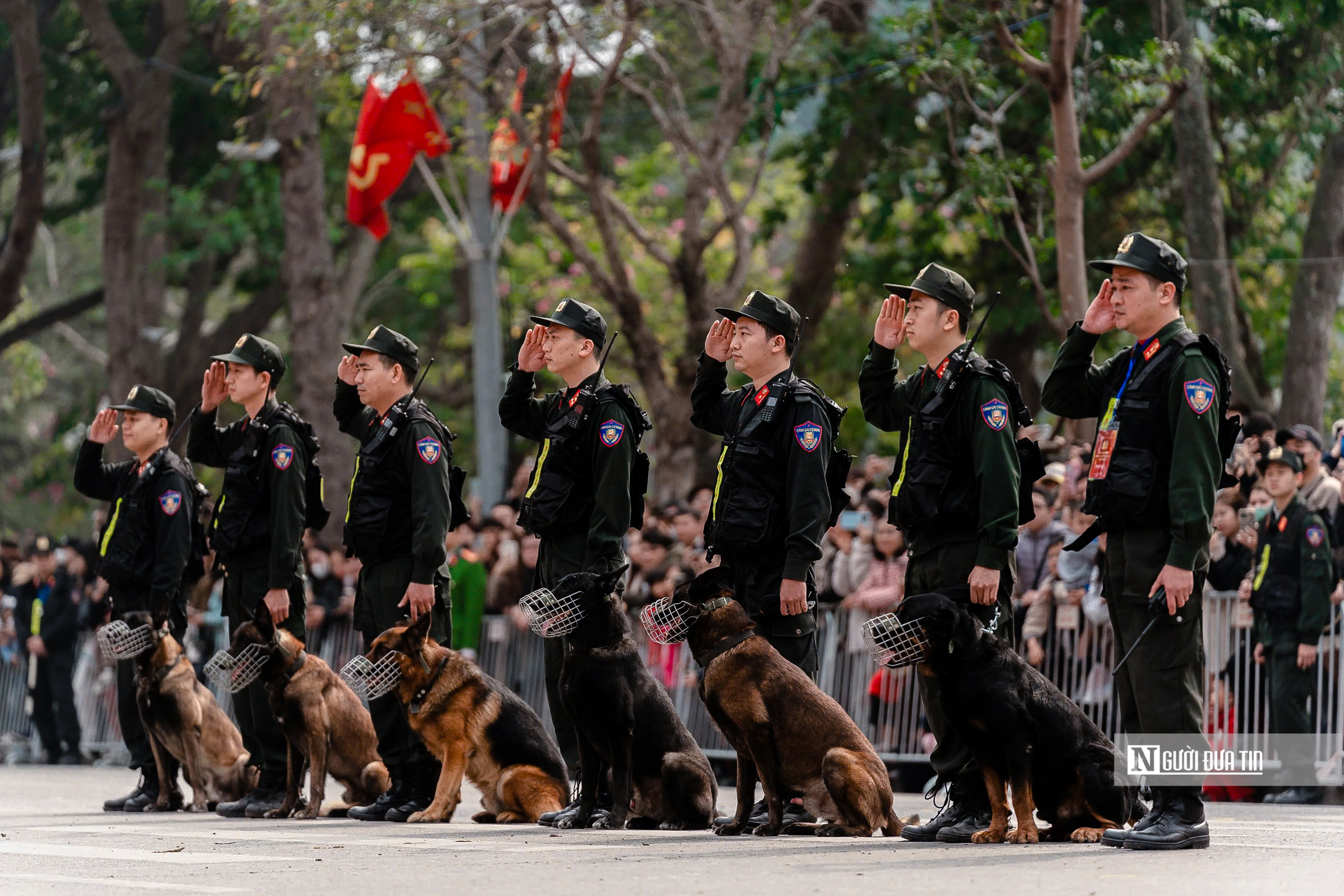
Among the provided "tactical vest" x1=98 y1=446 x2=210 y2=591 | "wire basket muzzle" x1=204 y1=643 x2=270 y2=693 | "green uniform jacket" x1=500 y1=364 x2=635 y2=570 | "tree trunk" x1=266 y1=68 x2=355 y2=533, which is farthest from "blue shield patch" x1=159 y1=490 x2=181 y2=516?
"tree trunk" x1=266 y1=68 x2=355 y2=533

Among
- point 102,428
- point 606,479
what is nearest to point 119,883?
point 606,479

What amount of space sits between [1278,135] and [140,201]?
14085 mm

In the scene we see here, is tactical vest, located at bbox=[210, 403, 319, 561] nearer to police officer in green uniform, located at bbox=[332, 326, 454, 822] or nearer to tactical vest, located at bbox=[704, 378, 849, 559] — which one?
police officer in green uniform, located at bbox=[332, 326, 454, 822]

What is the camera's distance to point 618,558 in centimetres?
885

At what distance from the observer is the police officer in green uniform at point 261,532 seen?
9.93 m

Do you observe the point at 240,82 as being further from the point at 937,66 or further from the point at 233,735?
the point at 233,735

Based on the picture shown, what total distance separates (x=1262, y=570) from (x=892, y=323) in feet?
15.7

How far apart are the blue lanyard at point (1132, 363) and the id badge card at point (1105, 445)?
0.04m

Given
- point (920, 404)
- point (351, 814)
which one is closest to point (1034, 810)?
point (920, 404)

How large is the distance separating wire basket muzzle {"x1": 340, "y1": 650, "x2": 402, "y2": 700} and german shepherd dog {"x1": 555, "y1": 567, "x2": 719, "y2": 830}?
965 millimetres

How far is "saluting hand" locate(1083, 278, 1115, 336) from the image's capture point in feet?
24.0

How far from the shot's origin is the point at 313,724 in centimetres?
950

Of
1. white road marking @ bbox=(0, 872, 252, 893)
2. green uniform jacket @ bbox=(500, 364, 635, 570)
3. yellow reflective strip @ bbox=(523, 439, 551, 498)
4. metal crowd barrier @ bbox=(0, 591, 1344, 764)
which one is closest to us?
white road marking @ bbox=(0, 872, 252, 893)

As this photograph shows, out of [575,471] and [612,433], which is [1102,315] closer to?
[612,433]
